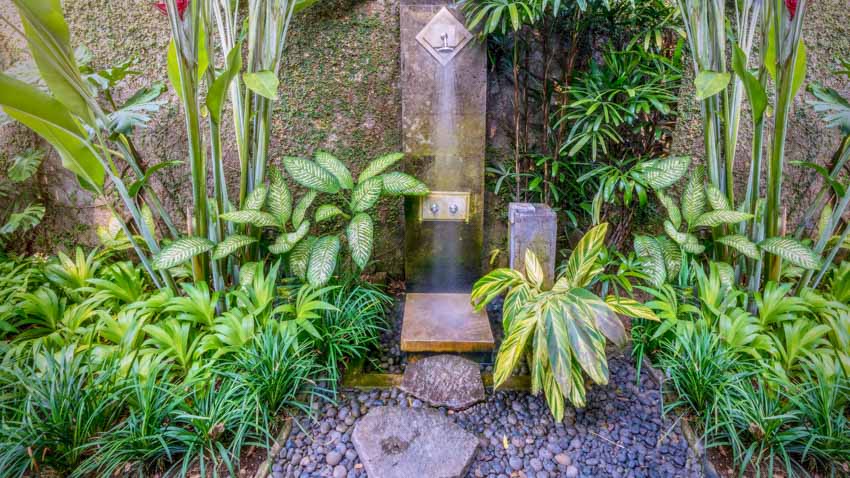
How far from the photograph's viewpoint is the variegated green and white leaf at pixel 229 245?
175 centimetres

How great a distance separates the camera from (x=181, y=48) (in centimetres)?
159

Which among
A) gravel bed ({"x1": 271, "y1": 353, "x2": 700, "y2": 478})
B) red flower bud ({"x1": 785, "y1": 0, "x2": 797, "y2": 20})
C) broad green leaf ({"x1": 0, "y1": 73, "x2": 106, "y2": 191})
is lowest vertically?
gravel bed ({"x1": 271, "y1": 353, "x2": 700, "y2": 478})

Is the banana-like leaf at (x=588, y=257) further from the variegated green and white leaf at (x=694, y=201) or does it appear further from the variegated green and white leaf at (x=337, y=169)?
the variegated green and white leaf at (x=337, y=169)

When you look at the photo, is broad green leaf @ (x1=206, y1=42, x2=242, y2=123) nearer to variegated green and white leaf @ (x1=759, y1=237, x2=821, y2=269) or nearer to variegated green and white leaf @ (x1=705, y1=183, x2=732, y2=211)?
variegated green and white leaf @ (x1=705, y1=183, x2=732, y2=211)

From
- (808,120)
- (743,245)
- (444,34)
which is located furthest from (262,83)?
(808,120)

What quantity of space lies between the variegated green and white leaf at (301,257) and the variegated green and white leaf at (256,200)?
259 mm

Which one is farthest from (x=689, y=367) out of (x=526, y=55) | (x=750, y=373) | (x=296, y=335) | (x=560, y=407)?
(x=526, y=55)

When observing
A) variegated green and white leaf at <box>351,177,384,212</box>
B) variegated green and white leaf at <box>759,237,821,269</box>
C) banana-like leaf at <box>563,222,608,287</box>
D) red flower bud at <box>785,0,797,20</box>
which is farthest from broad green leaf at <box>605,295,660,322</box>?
red flower bud at <box>785,0,797,20</box>

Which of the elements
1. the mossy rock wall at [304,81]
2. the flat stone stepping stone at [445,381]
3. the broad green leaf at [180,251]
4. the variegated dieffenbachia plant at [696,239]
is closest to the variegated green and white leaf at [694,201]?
the variegated dieffenbachia plant at [696,239]

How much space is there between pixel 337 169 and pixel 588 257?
50.1 inches

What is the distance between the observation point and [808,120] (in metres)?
2.50

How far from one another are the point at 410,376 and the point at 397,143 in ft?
4.71

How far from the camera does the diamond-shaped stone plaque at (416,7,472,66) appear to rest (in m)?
2.07

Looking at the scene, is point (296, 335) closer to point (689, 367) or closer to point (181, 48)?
point (181, 48)
